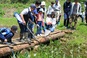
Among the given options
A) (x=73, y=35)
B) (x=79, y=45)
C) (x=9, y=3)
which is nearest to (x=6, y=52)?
(x=79, y=45)

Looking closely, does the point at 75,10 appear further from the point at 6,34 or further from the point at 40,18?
the point at 6,34

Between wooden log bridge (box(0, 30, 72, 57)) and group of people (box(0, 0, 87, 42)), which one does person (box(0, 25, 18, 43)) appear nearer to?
group of people (box(0, 0, 87, 42))

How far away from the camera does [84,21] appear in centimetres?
1745

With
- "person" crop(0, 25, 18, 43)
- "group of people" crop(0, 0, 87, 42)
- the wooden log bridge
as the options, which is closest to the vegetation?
the wooden log bridge

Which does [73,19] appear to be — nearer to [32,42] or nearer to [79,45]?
[79,45]

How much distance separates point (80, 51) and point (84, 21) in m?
5.41

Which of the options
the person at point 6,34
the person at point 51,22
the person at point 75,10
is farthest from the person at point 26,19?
the person at point 75,10

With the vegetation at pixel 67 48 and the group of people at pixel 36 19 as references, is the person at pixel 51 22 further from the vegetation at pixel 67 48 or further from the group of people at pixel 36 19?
the vegetation at pixel 67 48

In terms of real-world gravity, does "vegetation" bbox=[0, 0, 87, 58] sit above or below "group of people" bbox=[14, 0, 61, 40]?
below

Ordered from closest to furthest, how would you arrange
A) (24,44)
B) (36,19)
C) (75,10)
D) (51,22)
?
(24,44)
(36,19)
(51,22)
(75,10)

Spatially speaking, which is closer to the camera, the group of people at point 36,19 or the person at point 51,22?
the group of people at point 36,19

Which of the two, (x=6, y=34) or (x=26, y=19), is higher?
(x=26, y=19)

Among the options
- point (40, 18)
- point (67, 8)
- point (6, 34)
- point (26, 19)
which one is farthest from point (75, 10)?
point (6, 34)

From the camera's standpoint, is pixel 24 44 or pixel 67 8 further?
pixel 67 8
